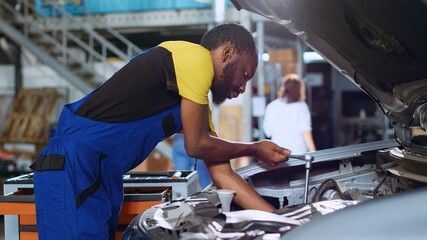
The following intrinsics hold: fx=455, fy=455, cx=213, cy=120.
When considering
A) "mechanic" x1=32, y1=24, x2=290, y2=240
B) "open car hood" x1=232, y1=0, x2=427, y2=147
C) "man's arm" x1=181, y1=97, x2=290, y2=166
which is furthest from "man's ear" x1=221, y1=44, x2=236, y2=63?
"open car hood" x1=232, y1=0, x2=427, y2=147

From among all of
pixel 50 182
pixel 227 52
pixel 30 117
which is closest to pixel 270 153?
pixel 227 52

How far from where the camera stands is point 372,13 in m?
1.93

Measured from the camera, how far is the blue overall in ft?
5.99

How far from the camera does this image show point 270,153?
2.17 metres

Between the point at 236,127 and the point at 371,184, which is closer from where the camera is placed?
the point at 371,184

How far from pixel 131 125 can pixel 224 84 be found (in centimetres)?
42

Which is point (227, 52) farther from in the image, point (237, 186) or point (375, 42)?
point (375, 42)

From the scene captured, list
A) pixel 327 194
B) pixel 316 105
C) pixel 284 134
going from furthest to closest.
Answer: pixel 316 105 < pixel 284 134 < pixel 327 194

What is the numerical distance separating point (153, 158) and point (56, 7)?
3387 millimetres

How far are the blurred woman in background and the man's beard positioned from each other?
2.39 metres

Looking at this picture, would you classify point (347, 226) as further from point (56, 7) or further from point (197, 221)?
point (56, 7)

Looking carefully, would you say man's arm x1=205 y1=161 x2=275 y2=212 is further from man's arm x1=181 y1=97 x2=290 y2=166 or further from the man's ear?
the man's ear

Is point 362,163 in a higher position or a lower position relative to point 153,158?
Result: higher

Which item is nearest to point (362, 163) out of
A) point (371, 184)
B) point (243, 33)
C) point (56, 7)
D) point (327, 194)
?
point (371, 184)
